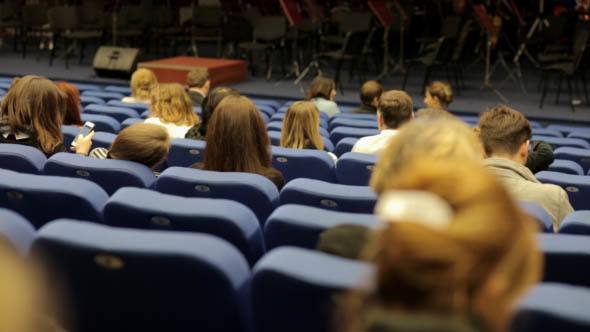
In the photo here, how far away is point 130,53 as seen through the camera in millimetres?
9453

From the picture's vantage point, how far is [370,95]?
6.03 metres

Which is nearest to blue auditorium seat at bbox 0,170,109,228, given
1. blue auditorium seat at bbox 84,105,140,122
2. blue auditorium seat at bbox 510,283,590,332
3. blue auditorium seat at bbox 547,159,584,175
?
blue auditorium seat at bbox 510,283,590,332

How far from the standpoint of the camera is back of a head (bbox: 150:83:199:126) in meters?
4.43

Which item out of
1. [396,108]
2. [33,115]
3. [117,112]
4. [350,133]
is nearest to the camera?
[33,115]

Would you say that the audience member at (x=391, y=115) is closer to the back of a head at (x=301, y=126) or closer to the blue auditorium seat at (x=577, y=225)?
the back of a head at (x=301, y=126)

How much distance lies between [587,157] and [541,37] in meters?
6.40

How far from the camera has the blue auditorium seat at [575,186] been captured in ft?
9.78

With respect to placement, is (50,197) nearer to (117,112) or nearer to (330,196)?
(330,196)

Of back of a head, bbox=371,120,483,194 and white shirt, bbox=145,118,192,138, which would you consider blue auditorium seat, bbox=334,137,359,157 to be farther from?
back of a head, bbox=371,120,483,194

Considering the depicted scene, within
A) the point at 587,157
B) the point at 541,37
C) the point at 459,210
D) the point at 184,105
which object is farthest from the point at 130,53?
the point at 459,210

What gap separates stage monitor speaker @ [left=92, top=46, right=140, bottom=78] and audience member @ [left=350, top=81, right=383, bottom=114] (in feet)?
14.5

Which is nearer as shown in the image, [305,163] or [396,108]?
[305,163]

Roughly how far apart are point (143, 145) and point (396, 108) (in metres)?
1.73

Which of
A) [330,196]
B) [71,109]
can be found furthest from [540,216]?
[71,109]
